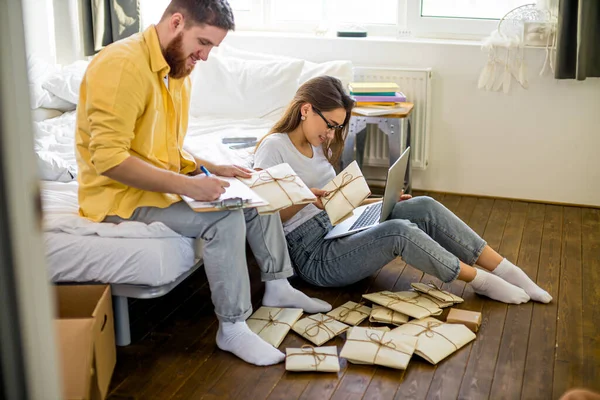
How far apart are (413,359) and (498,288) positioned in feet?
1.78

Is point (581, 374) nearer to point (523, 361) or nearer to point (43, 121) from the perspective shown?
point (523, 361)

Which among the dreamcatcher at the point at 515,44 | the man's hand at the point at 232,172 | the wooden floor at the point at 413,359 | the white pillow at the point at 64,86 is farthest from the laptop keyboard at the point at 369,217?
the white pillow at the point at 64,86

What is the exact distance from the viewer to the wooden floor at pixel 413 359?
2.19 meters

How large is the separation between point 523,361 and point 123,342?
49.9 inches

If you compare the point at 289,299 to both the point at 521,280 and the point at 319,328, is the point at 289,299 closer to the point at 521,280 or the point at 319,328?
the point at 319,328

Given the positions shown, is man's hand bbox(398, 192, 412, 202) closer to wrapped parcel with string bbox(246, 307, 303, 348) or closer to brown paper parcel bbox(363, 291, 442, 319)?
brown paper parcel bbox(363, 291, 442, 319)

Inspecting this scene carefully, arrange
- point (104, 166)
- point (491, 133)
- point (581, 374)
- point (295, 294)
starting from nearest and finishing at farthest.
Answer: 1. point (104, 166)
2. point (581, 374)
3. point (295, 294)
4. point (491, 133)

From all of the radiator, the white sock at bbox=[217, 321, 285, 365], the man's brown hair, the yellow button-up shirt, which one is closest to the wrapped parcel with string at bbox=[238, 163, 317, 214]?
the yellow button-up shirt

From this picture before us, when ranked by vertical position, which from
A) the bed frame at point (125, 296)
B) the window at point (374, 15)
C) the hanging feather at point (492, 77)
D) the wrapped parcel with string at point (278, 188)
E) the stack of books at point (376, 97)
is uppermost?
the window at point (374, 15)

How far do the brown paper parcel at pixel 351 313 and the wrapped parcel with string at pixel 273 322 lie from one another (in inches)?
5.2

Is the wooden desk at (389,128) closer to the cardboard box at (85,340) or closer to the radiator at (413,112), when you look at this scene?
the radiator at (413,112)

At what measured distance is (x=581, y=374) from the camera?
89.4 inches

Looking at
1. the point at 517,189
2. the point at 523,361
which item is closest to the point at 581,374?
the point at 523,361

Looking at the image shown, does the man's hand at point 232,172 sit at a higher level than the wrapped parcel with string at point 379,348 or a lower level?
higher
